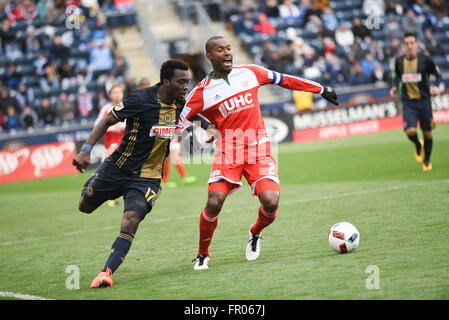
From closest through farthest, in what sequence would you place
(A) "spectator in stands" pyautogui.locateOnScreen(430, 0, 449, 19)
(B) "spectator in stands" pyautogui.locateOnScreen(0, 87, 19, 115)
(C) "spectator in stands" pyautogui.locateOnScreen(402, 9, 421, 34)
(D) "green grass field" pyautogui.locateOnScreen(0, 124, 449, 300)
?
1. (D) "green grass field" pyautogui.locateOnScreen(0, 124, 449, 300)
2. (B) "spectator in stands" pyautogui.locateOnScreen(0, 87, 19, 115)
3. (C) "spectator in stands" pyautogui.locateOnScreen(402, 9, 421, 34)
4. (A) "spectator in stands" pyautogui.locateOnScreen(430, 0, 449, 19)

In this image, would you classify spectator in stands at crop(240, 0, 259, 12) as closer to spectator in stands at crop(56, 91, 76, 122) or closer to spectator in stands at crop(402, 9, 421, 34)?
spectator in stands at crop(402, 9, 421, 34)

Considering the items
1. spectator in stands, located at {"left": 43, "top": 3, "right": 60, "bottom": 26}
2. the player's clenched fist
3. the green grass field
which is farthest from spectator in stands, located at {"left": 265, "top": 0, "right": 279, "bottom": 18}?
the player's clenched fist

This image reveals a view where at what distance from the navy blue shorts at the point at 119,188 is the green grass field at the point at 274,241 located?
831 mm

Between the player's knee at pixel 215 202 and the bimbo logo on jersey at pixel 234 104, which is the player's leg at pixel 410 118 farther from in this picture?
the player's knee at pixel 215 202

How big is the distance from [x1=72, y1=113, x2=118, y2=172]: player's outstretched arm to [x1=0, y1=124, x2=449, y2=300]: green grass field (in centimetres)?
124

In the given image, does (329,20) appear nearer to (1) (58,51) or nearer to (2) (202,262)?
(1) (58,51)

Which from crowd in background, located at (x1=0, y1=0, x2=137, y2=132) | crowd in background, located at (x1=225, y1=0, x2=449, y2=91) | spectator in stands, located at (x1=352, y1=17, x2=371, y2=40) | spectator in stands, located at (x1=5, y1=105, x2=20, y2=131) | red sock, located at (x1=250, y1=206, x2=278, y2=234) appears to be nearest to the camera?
red sock, located at (x1=250, y1=206, x2=278, y2=234)

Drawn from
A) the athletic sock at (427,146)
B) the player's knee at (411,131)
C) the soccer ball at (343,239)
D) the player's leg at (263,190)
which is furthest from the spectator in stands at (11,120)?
the soccer ball at (343,239)

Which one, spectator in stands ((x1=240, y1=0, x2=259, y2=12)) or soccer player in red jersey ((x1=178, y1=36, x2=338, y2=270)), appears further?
spectator in stands ((x1=240, y1=0, x2=259, y2=12))

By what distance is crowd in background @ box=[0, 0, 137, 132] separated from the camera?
2320cm

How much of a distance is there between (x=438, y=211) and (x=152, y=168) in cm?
413

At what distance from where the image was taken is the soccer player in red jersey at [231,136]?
23.9 feet

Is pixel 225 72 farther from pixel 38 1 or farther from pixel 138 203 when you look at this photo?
pixel 38 1

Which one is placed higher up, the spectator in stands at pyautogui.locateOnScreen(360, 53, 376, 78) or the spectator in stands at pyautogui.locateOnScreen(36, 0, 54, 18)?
the spectator in stands at pyautogui.locateOnScreen(36, 0, 54, 18)
